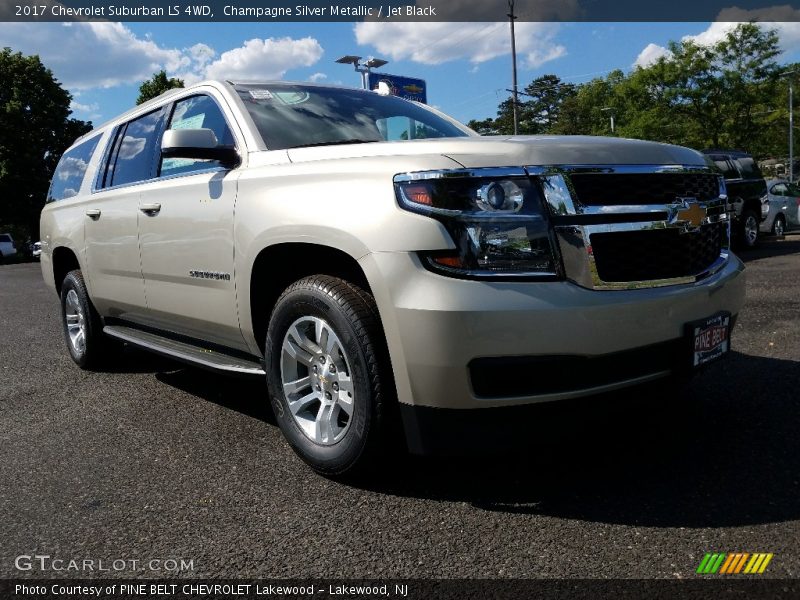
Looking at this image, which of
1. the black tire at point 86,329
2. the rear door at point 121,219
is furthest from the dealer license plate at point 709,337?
the black tire at point 86,329

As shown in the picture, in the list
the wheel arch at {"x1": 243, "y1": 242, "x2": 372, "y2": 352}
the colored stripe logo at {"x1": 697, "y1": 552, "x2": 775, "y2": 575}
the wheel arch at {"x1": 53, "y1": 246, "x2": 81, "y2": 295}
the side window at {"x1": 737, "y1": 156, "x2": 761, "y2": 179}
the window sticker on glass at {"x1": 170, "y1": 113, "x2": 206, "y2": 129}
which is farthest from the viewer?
the side window at {"x1": 737, "y1": 156, "x2": 761, "y2": 179}

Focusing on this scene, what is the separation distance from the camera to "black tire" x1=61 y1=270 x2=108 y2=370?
526 centimetres

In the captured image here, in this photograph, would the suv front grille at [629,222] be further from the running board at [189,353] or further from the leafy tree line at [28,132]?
the leafy tree line at [28,132]

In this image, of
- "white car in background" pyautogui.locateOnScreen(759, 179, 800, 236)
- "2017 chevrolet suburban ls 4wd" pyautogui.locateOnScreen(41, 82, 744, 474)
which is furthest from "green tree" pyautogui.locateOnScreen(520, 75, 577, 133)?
"2017 chevrolet suburban ls 4wd" pyautogui.locateOnScreen(41, 82, 744, 474)

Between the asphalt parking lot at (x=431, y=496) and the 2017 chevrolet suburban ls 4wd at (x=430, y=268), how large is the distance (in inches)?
10.2

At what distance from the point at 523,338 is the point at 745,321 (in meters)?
4.37

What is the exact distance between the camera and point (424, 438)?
2482 mm

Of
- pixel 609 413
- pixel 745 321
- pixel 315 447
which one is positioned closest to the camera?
pixel 609 413

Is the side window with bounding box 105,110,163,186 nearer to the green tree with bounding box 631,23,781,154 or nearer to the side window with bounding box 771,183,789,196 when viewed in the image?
the side window with bounding box 771,183,789,196

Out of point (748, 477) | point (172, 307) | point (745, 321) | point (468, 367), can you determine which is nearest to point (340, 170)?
point (468, 367)

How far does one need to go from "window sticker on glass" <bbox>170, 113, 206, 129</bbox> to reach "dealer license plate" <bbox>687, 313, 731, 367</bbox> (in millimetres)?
2814

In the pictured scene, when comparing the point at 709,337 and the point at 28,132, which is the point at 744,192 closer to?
the point at 709,337

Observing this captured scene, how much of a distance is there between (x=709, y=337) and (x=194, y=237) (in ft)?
8.24

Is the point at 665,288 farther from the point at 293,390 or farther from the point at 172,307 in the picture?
the point at 172,307
